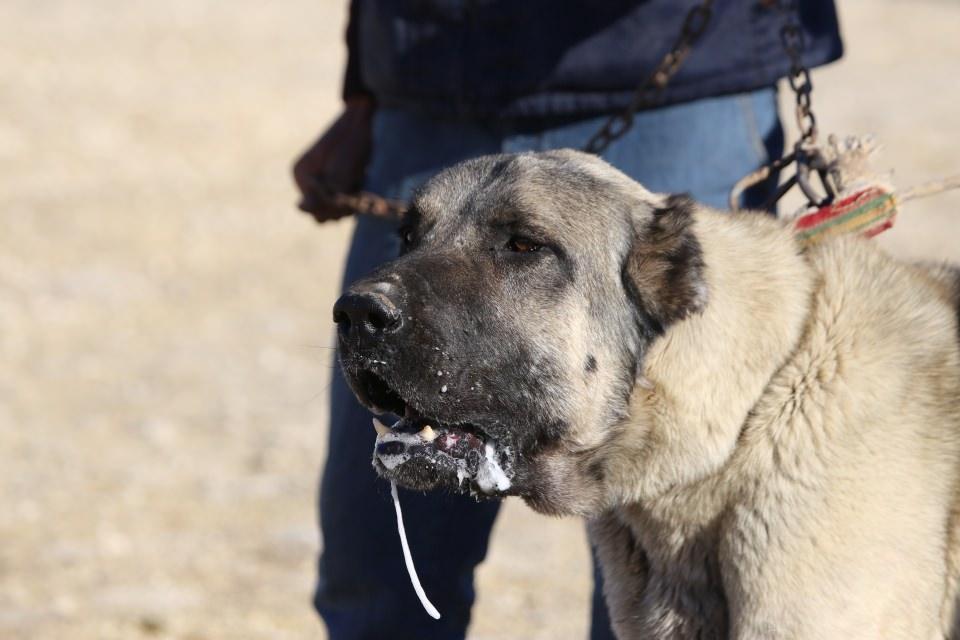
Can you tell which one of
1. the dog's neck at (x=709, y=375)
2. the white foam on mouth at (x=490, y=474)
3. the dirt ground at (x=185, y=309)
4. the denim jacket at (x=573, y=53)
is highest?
the denim jacket at (x=573, y=53)

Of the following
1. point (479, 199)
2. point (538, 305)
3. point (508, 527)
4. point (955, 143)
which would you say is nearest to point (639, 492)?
→ point (538, 305)

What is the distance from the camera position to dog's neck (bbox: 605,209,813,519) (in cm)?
286

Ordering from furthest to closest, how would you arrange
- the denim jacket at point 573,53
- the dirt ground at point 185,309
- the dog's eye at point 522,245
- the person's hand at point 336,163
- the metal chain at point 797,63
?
the dirt ground at point 185,309 < the person's hand at point 336,163 < the denim jacket at point 573,53 < the metal chain at point 797,63 < the dog's eye at point 522,245

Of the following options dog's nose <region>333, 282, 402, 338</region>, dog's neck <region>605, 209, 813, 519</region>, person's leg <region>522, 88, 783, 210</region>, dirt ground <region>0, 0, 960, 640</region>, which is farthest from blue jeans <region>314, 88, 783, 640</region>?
dirt ground <region>0, 0, 960, 640</region>

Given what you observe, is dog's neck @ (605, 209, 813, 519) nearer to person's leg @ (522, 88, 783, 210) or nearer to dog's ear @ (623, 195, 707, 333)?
dog's ear @ (623, 195, 707, 333)

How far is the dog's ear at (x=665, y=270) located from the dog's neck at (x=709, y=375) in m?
0.04

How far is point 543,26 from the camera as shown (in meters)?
3.44

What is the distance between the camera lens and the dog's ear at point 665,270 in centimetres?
288

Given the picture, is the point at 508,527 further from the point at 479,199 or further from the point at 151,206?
the point at 151,206

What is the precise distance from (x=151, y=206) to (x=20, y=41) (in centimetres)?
482

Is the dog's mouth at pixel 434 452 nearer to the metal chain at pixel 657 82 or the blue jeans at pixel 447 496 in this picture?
the blue jeans at pixel 447 496

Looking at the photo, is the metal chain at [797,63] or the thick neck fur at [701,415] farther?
the metal chain at [797,63]

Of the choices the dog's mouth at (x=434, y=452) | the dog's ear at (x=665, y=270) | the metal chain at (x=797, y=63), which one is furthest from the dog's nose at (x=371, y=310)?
Result: the metal chain at (x=797, y=63)

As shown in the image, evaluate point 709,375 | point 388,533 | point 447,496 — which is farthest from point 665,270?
point 388,533
